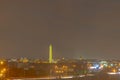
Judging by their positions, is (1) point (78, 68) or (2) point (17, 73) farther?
(1) point (78, 68)

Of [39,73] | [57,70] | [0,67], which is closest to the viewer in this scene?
[0,67]

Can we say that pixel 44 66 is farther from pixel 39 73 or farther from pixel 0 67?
pixel 0 67

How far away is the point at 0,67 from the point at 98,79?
37384mm

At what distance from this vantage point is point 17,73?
154 m

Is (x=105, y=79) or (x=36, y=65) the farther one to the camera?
(x=36, y=65)

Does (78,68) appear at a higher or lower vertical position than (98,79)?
higher

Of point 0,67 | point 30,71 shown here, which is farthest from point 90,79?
point 30,71

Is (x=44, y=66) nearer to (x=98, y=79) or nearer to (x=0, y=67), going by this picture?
(x=0, y=67)

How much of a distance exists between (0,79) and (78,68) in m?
96.0

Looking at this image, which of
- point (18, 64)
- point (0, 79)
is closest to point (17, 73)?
point (18, 64)

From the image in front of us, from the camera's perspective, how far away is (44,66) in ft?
612

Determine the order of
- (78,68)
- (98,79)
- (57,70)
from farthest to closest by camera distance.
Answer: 1. (78,68)
2. (57,70)
3. (98,79)

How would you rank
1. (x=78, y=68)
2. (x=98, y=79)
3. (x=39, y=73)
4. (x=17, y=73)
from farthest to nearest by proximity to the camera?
(x=78, y=68)
(x=39, y=73)
(x=17, y=73)
(x=98, y=79)

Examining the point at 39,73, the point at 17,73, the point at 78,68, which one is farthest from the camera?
the point at 78,68
